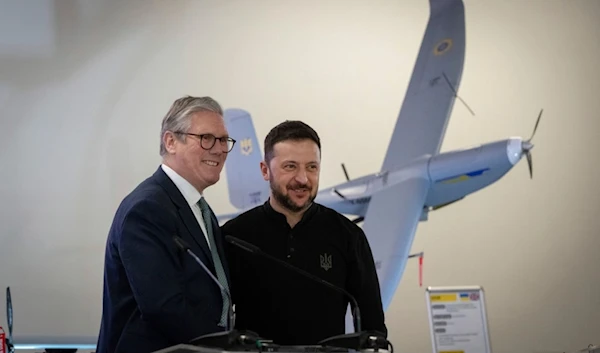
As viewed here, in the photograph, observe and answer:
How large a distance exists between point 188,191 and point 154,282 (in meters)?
0.32

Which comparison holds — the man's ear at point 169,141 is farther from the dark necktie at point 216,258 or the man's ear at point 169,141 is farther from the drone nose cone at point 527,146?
the drone nose cone at point 527,146

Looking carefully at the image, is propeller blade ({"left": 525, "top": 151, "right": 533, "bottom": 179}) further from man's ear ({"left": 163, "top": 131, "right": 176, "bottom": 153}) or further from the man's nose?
man's ear ({"left": 163, "top": 131, "right": 176, "bottom": 153})

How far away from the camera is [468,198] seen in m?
4.55

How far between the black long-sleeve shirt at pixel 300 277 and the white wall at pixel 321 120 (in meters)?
2.29

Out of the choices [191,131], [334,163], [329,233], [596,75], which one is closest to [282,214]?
[329,233]

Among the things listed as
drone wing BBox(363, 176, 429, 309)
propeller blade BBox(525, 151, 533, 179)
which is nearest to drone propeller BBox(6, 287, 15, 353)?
drone wing BBox(363, 176, 429, 309)

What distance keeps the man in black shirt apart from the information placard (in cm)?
26

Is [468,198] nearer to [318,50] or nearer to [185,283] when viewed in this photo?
[318,50]

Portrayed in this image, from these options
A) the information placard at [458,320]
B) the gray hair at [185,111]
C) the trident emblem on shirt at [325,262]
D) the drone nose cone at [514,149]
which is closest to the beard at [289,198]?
the trident emblem on shirt at [325,262]

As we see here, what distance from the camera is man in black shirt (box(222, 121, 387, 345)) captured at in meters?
2.10

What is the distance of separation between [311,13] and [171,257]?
319 cm

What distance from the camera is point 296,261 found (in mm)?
2146

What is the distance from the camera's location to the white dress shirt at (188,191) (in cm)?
198

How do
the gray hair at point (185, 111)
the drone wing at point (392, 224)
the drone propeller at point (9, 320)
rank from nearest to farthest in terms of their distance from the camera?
the gray hair at point (185, 111)
the drone propeller at point (9, 320)
the drone wing at point (392, 224)
